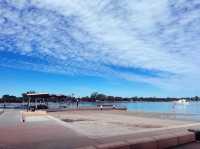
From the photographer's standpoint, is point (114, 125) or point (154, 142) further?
point (114, 125)

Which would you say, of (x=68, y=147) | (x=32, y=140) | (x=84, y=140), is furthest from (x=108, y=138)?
(x=32, y=140)

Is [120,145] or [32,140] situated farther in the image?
[32,140]

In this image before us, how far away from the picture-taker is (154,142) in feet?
32.3

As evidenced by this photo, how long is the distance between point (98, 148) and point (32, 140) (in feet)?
14.3

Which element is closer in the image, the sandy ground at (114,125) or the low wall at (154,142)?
the low wall at (154,142)

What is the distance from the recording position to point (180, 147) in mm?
10609

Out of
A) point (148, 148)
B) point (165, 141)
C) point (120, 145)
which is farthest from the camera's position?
point (165, 141)

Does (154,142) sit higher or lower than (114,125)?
higher

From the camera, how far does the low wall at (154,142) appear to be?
8.77m

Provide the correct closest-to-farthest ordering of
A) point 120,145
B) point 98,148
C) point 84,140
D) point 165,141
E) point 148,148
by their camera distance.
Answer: point 98,148 < point 120,145 < point 148,148 < point 165,141 < point 84,140

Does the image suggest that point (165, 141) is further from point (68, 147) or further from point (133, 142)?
point (68, 147)

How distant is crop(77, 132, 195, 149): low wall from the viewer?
8.77 meters

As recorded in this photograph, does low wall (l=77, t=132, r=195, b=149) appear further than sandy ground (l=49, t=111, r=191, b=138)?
No

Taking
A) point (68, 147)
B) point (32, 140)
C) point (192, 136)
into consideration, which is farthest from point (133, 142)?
point (32, 140)
